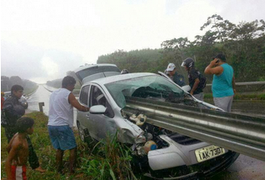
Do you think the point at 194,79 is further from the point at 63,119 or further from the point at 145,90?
the point at 63,119

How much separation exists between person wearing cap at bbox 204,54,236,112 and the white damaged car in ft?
1.67

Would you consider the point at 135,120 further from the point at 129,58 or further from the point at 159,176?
the point at 129,58

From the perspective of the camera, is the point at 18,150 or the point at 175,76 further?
the point at 175,76

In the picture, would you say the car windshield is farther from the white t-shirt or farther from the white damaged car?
the white t-shirt

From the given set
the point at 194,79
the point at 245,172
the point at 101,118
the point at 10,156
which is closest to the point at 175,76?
the point at 194,79

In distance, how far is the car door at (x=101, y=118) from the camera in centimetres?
410

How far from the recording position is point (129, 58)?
26188 mm

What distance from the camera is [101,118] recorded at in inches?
177

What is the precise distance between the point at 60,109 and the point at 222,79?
3.18 metres

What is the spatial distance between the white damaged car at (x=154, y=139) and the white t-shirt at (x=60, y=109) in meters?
0.54

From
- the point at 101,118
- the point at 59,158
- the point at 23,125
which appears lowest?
the point at 59,158

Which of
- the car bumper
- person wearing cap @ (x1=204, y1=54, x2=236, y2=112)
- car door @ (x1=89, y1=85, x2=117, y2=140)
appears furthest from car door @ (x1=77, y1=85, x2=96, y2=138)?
person wearing cap @ (x1=204, y1=54, x2=236, y2=112)

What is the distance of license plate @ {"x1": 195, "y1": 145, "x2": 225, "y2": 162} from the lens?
319 centimetres

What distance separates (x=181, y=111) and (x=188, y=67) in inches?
114
